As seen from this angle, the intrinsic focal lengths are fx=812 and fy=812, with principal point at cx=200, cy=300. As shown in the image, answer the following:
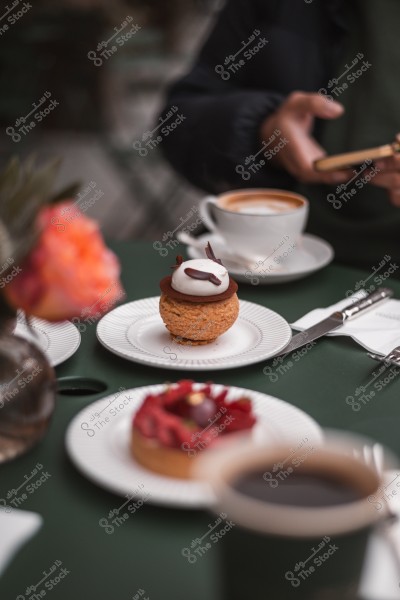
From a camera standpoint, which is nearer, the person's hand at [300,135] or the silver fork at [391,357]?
the silver fork at [391,357]

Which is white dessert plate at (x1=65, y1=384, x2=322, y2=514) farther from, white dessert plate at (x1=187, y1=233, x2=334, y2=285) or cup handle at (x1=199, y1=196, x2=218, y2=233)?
cup handle at (x1=199, y1=196, x2=218, y2=233)

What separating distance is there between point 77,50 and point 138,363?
355 centimetres

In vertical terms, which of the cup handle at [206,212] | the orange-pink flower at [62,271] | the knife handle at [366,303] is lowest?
the knife handle at [366,303]

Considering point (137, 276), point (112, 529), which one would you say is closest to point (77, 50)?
point (137, 276)

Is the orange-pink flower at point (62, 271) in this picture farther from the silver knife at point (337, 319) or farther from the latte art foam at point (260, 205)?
the latte art foam at point (260, 205)

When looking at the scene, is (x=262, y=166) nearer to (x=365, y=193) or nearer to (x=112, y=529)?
(x=365, y=193)

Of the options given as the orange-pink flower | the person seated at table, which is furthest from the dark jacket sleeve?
the orange-pink flower

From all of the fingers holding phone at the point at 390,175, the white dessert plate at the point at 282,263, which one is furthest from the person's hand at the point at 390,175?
the white dessert plate at the point at 282,263

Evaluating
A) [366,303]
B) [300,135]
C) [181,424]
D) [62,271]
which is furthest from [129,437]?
[300,135]

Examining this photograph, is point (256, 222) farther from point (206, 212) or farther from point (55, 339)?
point (55, 339)

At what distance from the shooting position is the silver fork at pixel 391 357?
104 cm

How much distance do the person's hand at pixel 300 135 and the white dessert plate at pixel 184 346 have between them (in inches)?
19.8

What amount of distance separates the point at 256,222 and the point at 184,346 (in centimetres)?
35

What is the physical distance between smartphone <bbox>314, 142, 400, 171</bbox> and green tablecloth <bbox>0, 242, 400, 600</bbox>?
0.30 meters
